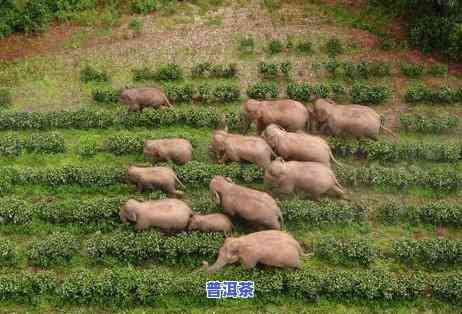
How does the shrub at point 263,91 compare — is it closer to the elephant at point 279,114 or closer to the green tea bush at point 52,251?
the elephant at point 279,114

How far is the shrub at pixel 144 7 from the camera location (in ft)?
79.5

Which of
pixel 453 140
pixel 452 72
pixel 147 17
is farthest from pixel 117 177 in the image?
pixel 452 72

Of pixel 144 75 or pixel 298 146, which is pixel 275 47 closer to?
pixel 144 75

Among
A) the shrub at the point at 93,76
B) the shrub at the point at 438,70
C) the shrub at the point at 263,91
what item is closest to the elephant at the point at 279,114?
the shrub at the point at 263,91

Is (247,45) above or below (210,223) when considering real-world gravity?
above

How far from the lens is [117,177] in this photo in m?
17.5

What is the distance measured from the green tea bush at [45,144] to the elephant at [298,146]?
6.31 meters

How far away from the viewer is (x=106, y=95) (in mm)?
20391

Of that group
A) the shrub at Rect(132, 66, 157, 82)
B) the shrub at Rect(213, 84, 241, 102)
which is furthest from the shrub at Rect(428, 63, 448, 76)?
the shrub at Rect(132, 66, 157, 82)

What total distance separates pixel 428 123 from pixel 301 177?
5.49 meters

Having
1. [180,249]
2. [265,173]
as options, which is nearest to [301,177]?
[265,173]

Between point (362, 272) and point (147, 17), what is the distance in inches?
537

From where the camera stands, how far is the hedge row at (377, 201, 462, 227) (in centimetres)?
1681

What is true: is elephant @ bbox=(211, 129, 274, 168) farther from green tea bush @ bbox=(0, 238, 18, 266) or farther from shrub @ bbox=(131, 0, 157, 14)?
shrub @ bbox=(131, 0, 157, 14)
